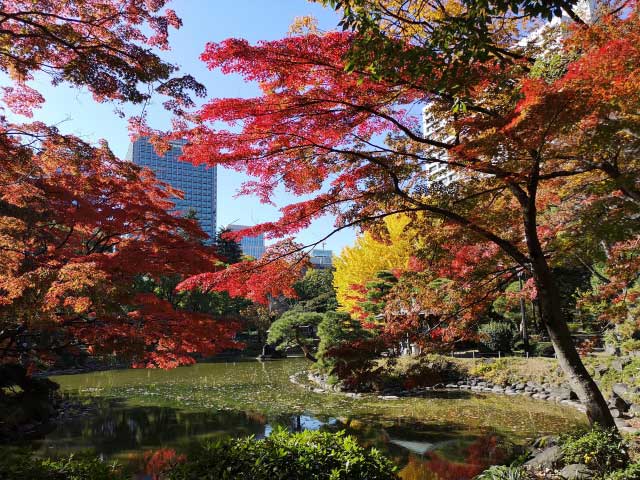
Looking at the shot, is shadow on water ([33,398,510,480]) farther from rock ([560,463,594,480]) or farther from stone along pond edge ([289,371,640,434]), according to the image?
stone along pond edge ([289,371,640,434])

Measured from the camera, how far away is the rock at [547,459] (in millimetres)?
5125

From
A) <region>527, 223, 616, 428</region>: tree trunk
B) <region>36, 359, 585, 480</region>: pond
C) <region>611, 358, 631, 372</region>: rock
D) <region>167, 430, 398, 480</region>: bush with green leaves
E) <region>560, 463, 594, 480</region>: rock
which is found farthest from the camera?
<region>611, 358, 631, 372</region>: rock

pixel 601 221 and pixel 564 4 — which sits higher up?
pixel 564 4

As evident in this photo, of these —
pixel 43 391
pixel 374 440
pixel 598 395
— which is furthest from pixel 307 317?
pixel 598 395

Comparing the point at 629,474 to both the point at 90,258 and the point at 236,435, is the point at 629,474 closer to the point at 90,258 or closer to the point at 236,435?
the point at 236,435

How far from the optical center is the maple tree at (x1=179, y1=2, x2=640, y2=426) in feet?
13.7

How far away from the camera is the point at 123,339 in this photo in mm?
6840

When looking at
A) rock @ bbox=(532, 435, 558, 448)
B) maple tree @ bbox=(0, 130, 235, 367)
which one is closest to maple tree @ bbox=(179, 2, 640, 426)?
rock @ bbox=(532, 435, 558, 448)

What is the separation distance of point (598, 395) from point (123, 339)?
6911 millimetres

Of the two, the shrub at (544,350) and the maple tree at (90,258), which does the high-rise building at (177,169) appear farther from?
the shrub at (544,350)

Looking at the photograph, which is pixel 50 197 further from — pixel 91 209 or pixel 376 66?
pixel 376 66

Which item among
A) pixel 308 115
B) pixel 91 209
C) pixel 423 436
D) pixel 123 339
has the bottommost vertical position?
pixel 423 436

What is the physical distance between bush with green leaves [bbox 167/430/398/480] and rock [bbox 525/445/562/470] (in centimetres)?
238

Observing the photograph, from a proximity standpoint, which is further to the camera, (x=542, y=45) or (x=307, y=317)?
(x=307, y=317)
